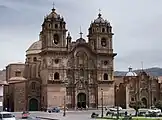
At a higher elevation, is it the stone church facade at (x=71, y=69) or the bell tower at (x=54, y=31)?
the bell tower at (x=54, y=31)

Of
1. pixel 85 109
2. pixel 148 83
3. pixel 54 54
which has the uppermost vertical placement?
pixel 54 54

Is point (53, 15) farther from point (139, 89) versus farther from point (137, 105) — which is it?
point (137, 105)

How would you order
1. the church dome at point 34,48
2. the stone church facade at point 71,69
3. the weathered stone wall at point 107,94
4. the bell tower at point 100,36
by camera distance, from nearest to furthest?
the stone church facade at point 71,69 → the weathered stone wall at point 107,94 → the bell tower at point 100,36 → the church dome at point 34,48

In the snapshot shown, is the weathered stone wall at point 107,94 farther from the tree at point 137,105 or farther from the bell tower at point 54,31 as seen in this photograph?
the bell tower at point 54,31

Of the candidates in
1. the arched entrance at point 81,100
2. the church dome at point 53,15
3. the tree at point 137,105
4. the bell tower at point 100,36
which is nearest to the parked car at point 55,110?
the arched entrance at point 81,100

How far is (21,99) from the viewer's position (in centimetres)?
7788


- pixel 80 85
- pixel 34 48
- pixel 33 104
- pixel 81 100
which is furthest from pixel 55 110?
pixel 34 48

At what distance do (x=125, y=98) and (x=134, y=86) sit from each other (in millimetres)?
4896

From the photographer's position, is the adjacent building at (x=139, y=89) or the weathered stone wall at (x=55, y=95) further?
the adjacent building at (x=139, y=89)

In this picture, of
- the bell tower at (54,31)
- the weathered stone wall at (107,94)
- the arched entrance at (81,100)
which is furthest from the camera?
the weathered stone wall at (107,94)

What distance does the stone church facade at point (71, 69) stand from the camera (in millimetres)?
77562

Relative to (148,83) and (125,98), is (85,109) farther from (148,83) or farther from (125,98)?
(148,83)

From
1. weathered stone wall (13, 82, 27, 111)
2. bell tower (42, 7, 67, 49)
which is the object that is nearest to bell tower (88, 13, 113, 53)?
bell tower (42, 7, 67, 49)

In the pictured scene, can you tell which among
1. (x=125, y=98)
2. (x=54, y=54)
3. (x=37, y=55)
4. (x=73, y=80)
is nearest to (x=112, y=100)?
(x=125, y=98)
